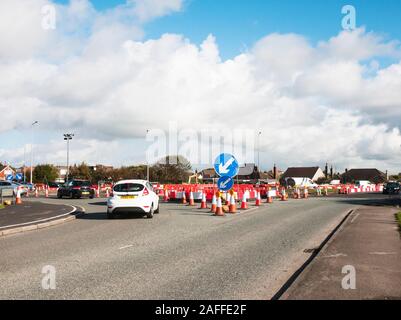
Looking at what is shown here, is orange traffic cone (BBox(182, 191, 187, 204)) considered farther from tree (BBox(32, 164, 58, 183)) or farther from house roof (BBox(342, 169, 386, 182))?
house roof (BBox(342, 169, 386, 182))

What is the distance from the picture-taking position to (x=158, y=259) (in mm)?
8789

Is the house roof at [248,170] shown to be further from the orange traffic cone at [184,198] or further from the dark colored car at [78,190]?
the orange traffic cone at [184,198]

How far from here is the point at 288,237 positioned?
1217cm

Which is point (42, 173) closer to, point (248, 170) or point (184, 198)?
point (248, 170)

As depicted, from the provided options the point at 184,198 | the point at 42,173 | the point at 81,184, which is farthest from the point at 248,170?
the point at 184,198

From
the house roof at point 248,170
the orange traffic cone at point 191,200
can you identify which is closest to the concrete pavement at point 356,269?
the orange traffic cone at point 191,200

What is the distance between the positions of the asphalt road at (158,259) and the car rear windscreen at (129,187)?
2.23 m

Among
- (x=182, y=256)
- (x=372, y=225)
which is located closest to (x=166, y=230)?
(x=182, y=256)

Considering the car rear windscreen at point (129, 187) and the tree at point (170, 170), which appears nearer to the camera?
the car rear windscreen at point (129, 187)

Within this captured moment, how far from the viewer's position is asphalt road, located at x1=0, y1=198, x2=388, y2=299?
21.1ft

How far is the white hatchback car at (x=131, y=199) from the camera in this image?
56.2 ft

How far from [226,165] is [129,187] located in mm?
4020

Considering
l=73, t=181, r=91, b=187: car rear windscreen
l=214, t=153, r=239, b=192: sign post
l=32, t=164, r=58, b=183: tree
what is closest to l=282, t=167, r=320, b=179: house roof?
l=32, t=164, r=58, b=183: tree

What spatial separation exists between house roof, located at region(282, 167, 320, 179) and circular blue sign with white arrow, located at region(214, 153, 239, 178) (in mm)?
127967
